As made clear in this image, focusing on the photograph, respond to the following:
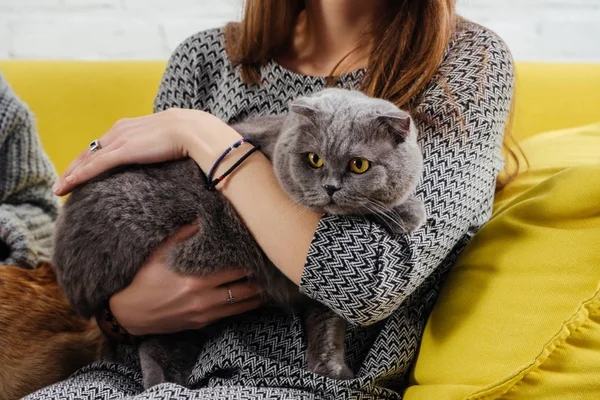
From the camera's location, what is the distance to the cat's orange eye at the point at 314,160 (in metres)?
0.89

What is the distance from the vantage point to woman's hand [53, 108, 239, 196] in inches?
43.1

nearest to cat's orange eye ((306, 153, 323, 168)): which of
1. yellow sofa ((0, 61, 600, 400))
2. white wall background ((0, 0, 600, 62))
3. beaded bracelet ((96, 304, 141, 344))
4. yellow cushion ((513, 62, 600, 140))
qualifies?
yellow sofa ((0, 61, 600, 400))

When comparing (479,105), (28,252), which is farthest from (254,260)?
(28,252)

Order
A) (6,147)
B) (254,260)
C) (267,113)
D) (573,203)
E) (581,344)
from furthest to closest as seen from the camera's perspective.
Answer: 1. (6,147)
2. (267,113)
3. (254,260)
4. (573,203)
5. (581,344)

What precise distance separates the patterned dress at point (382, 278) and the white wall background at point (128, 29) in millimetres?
1031

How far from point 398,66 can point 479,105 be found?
0.19 meters

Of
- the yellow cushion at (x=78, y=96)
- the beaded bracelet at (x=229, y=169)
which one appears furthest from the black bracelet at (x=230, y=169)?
the yellow cushion at (x=78, y=96)

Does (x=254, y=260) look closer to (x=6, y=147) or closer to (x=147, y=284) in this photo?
(x=147, y=284)

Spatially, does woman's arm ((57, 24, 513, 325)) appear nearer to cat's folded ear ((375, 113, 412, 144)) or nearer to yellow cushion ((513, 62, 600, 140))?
cat's folded ear ((375, 113, 412, 144))

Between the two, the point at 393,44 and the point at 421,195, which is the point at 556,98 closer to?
the point at 393,44

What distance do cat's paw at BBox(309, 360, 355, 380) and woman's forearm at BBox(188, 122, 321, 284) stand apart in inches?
6.1

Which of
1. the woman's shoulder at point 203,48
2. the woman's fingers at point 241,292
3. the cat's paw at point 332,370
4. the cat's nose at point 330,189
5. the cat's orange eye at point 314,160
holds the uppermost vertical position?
the cat's orange eye at point 314,160

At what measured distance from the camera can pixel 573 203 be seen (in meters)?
0.93

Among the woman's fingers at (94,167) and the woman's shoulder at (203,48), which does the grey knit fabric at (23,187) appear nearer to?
the woman's fingers at (94,167)
